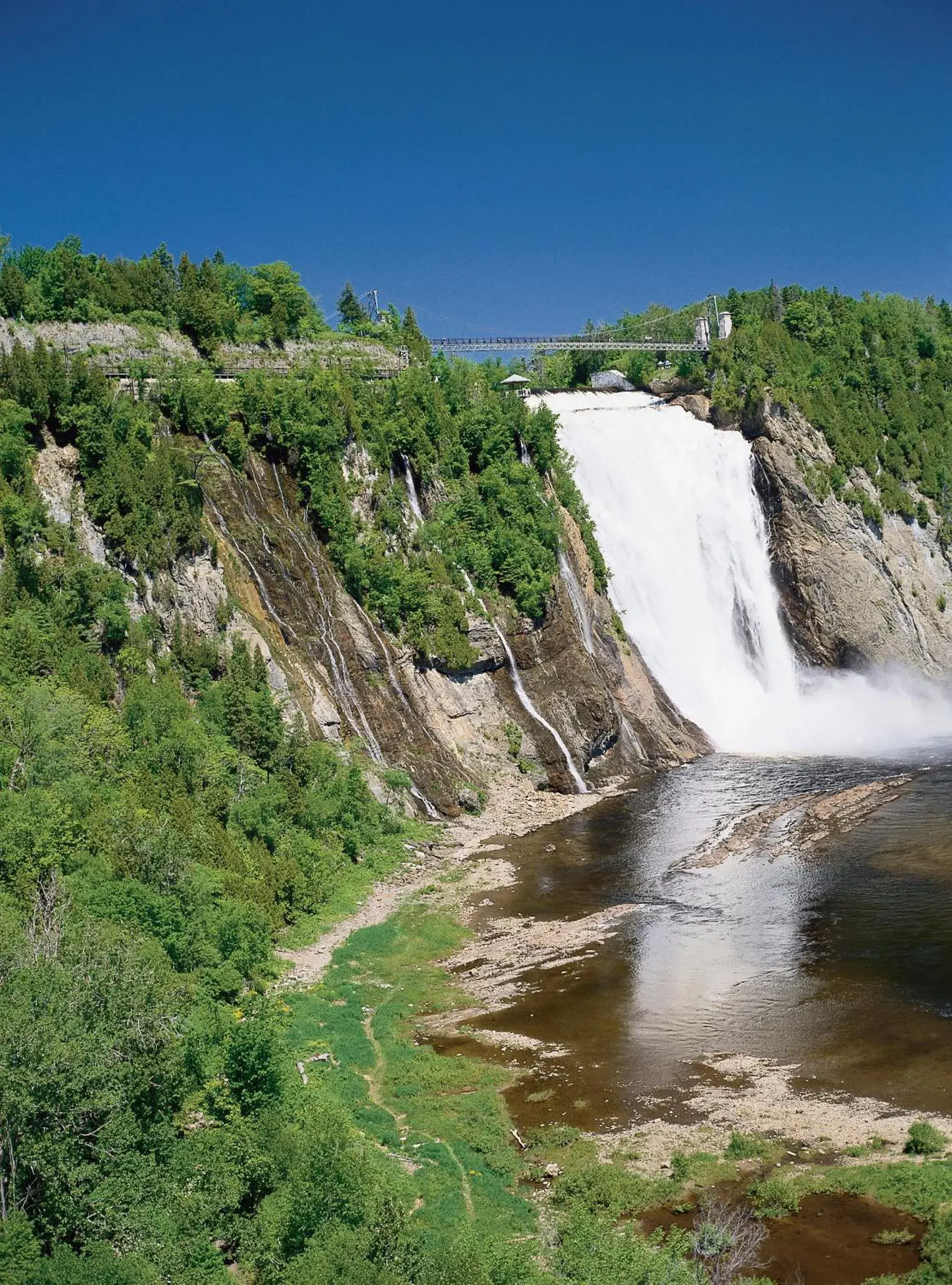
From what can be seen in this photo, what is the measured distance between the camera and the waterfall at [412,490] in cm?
6303

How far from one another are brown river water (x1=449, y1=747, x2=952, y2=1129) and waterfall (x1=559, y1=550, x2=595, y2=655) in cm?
1269

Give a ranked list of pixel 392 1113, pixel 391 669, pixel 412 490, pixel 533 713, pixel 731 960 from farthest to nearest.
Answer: pixel 412 490 < pixel 533 713 < pixel 391 669 < pixel 731 960 < pixel 392 1113

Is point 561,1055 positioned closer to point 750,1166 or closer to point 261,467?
point 750,1166

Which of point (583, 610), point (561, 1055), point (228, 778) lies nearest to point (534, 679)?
point (583, 610)

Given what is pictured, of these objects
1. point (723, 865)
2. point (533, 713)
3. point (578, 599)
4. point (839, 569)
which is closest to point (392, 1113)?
point (723, 865)

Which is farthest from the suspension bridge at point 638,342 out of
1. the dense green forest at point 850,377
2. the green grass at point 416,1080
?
the green grass at point 416,1080

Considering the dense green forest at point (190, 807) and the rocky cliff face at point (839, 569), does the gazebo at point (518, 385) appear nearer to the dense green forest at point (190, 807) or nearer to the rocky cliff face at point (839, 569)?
the dense green forest at point (190, 807)

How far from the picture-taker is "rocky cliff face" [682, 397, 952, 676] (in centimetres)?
7350

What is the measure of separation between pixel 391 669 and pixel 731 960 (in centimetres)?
2414

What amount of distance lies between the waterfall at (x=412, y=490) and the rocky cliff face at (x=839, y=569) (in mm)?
23651

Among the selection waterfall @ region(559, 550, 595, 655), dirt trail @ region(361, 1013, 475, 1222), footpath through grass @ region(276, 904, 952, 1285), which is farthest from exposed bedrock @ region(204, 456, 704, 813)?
footpath through grass @ region(276, 904, 952, 1285)

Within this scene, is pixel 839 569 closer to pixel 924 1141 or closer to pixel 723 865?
pixel 723 865

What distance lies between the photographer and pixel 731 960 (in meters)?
35.7

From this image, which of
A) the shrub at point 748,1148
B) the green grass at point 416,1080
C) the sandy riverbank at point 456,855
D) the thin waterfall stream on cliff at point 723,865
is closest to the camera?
the green grass at point 416,1080
